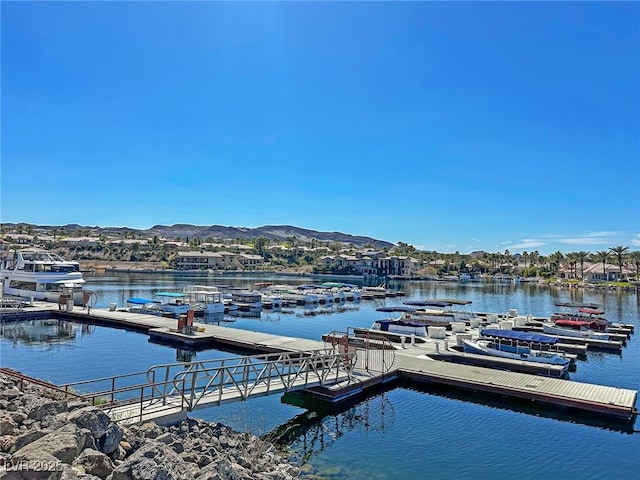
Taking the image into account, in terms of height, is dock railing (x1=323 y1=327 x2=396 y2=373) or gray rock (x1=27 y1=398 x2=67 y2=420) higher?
gray rock (x1=27 y1=398 x2=67 y2=420)

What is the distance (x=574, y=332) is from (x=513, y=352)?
13120 mm

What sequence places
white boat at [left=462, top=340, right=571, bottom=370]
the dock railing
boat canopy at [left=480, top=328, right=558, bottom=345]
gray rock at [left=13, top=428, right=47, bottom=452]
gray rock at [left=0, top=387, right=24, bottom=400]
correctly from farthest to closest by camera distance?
boat canopy at [left=480, top=328, right=558, bottom=345] < white boat at [left=462, top=340, right=571, bottom=370] < the dock railing < gray rock at [left=0, top=387, right=24, bottom=400] < gray rock at [left=13, top=428, right=47, bottom=452]

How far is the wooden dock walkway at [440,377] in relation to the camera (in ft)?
56.5

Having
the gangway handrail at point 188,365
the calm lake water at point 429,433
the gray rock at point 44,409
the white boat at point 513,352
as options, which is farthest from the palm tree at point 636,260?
the gray rock at point 44,409

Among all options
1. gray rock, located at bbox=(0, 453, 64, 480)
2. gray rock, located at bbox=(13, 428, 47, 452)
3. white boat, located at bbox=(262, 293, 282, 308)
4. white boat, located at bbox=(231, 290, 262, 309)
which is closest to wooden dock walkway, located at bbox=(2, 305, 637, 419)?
gray rock, located at bbox=(13, 428, 47, 452)

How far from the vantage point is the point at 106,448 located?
851 cm

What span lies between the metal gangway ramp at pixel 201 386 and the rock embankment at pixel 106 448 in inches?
27.5

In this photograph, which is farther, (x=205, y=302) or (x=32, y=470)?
(x=205, y=302)

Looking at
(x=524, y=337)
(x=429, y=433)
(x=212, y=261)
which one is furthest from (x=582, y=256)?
(x=429, y=433)

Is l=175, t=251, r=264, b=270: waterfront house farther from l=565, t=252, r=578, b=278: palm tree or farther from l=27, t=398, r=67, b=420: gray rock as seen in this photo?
l=27, t=398, r=67, b=420: gray rock

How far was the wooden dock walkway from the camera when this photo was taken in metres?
17.2

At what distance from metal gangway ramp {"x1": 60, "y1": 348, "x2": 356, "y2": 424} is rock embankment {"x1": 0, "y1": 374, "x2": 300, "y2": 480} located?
699mm

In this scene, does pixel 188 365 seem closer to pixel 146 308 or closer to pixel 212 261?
pixel 146 308

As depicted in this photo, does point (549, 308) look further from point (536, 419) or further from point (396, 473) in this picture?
→ point (396, 473)
